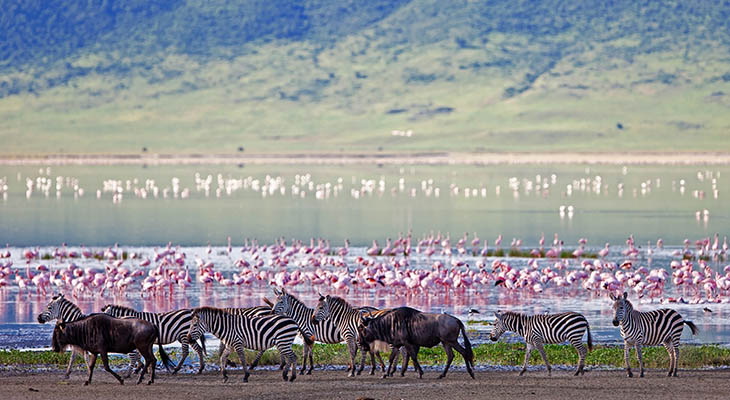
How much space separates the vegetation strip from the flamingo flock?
21.2 feet

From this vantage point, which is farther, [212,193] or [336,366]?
[212,193]

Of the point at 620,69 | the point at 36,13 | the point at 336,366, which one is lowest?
the point at 336,366

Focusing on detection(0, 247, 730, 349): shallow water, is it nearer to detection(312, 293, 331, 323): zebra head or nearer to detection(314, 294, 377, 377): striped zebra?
detection(314, 294, 377, 377): striped zebra

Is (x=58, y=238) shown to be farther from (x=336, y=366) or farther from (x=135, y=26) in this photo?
(x=135, y=26)

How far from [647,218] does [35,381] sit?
106ft

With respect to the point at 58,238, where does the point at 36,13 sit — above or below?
above

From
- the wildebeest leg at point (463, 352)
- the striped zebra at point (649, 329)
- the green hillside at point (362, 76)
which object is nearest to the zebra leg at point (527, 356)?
the wildebeest leg at point (463, 352)

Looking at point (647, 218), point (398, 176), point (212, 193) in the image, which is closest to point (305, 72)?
point (398, 176)

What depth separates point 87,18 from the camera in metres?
174

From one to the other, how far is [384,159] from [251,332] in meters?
96.5

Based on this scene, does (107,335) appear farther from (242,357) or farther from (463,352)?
(463,352)

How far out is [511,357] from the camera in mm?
15703

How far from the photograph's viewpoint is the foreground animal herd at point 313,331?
13.5 m

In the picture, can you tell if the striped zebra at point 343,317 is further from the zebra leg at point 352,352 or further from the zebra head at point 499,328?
the zebra head at point 499,328
